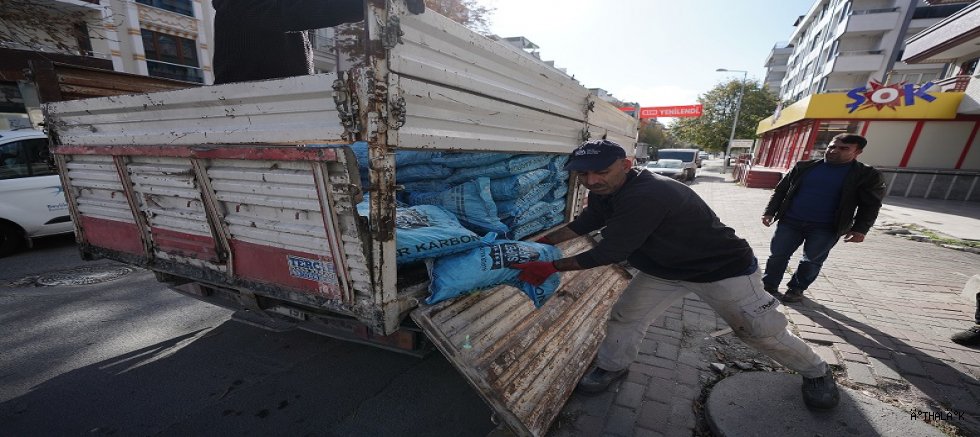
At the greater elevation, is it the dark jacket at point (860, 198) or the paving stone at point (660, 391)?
the dark jacket at point (860, 198)

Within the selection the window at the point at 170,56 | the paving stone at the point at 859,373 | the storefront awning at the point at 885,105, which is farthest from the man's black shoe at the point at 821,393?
the window at the point at 170,56

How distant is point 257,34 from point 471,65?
1.58 metres

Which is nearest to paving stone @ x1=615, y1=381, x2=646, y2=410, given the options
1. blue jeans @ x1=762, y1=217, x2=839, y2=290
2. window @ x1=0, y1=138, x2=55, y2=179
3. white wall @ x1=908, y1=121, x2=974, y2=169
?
blue jeans @ x1=762, y1=217, x2=839, y2=290

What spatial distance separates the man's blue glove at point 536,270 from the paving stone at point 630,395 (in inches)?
39.6

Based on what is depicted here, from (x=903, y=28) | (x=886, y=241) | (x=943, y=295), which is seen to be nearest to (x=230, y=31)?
(x=943, y=295)

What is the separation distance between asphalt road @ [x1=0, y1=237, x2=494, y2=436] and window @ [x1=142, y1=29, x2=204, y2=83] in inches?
568

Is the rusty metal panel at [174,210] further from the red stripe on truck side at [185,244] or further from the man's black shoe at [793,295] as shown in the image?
the man's black shoe at [793,295]

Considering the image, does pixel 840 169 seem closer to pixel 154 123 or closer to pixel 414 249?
pixel 414 249

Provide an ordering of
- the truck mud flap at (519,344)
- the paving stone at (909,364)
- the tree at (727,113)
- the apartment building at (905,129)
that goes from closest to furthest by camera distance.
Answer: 1. the truck mud flap at (519,344)
2. the paving stone at (909,364)
3. the apartment building at (905,129)
4. the tree at (727,113)

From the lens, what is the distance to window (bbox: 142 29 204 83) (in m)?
13.6

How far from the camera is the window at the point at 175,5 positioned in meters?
13.4

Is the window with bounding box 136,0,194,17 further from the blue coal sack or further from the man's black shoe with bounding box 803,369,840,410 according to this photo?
the man's black shoe with bounding box 803,369,840,410

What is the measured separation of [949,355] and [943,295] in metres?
2.03

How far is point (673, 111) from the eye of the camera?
102 ft
